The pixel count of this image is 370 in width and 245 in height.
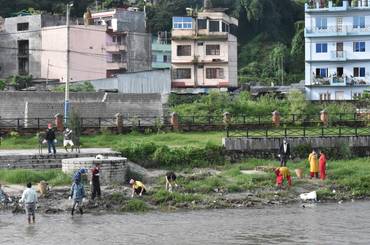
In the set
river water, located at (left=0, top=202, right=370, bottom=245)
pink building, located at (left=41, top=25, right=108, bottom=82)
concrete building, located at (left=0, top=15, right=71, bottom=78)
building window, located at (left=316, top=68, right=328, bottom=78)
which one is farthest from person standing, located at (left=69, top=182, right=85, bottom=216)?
concrete building, located at (left=0, top=15, right=71, bottom=78)

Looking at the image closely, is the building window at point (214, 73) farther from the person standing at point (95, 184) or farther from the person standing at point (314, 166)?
the person standing at point (95, 184)

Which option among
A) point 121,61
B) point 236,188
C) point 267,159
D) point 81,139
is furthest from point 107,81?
point 236,188

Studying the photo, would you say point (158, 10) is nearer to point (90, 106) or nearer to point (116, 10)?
point (116, 10)

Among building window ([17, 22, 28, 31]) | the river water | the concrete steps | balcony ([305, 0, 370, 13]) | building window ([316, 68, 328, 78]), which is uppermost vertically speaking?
balcony ([305, 0, 370, 13])

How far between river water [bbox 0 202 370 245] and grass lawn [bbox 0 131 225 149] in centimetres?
1276

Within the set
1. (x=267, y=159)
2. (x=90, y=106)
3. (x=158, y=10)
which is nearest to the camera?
(x=267, y=159)

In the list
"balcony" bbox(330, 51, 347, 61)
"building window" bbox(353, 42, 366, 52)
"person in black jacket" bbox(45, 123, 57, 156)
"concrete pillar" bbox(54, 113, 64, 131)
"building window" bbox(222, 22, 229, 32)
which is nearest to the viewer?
"person in black jacket" bbox(45, 123, 57, 156)

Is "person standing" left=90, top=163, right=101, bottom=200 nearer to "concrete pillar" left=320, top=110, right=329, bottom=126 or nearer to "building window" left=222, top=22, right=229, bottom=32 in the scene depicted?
"concrete pillar" left=320, top=110, right=329, bottom=126

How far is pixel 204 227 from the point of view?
2530cm

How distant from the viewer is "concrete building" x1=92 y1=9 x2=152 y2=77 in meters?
78.6

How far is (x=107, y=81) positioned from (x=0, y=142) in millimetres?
27568

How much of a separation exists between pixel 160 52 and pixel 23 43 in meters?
15.3

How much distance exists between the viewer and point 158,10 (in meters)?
94.8

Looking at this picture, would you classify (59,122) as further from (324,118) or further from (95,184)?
(95,184)
